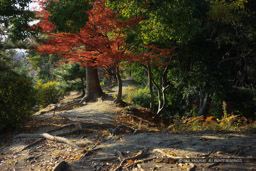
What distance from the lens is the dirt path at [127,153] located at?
362 centimetres

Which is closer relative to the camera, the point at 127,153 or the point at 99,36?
the point at 127,153

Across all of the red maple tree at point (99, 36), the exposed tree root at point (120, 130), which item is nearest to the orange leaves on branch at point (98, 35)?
the red maple tree at point (99, 36)

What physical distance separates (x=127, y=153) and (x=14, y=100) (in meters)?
4.14

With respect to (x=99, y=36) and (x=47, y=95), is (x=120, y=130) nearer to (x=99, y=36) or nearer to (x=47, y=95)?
(x=99, y=36)

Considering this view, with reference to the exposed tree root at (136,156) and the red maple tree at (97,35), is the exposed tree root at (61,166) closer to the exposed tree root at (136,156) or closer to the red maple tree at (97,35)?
the exposed tree root at (136,156)

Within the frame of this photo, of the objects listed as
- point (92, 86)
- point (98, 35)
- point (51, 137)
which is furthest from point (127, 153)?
point (92, 86)

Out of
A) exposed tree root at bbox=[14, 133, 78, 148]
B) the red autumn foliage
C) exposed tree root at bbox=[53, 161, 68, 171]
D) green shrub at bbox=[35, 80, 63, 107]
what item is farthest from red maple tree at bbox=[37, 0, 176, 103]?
green shrub at bbox=[35, 80, 63, 107]

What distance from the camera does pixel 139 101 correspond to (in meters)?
14.6

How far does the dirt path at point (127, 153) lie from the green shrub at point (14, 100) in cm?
64

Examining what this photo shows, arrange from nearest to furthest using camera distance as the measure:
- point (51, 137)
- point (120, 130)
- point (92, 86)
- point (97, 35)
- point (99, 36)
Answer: point (51, 137), point (120, 130), point (97, 35), point (99, 36), point (92, 86)

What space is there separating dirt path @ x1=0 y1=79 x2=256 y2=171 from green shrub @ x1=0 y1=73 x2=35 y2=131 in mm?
641

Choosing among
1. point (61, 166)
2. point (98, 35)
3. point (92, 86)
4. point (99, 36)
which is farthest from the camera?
point (92, 86)

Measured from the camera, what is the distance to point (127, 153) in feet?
14.1

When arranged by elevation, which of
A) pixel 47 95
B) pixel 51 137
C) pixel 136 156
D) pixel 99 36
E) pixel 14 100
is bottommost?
pixel 47 95
